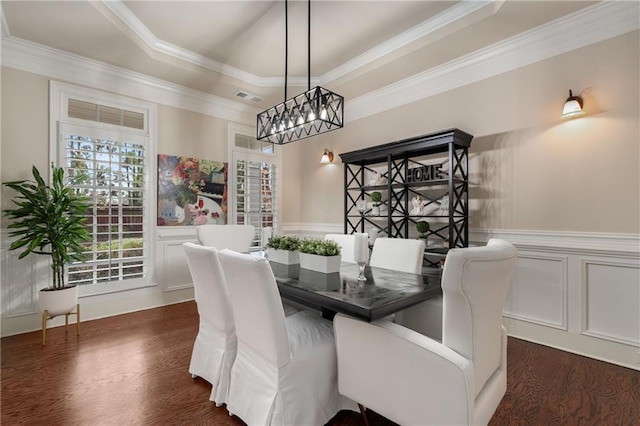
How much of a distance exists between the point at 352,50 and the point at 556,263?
2.97 metres

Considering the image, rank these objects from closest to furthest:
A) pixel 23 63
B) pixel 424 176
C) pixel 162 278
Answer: pixel 23 63, pixel 424 176, pixel 162 278

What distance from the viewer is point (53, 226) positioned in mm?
2908

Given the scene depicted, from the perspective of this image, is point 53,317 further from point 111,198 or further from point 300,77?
point 300,77

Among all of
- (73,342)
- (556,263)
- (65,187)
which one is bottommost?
(73,342)

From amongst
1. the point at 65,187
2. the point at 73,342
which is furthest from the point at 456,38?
the point at 73,342

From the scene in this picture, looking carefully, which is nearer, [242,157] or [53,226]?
[53,226]

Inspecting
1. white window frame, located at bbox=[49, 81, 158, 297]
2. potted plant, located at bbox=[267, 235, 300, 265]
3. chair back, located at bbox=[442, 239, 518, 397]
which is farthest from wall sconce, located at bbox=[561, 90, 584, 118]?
white window frame, located at bbox=[49, 81, 158, 297]

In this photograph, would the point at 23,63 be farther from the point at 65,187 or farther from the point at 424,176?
the point at 424,176

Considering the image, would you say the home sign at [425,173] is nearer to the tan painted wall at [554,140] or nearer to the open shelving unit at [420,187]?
the open shelving unit at [420,187]

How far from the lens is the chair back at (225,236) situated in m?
3.32

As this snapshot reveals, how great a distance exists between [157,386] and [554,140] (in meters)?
3.82

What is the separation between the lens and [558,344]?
2725 millimetres

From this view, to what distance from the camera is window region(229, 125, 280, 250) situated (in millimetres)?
4656

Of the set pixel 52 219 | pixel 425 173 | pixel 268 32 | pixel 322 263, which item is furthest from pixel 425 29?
pixel 52 219
